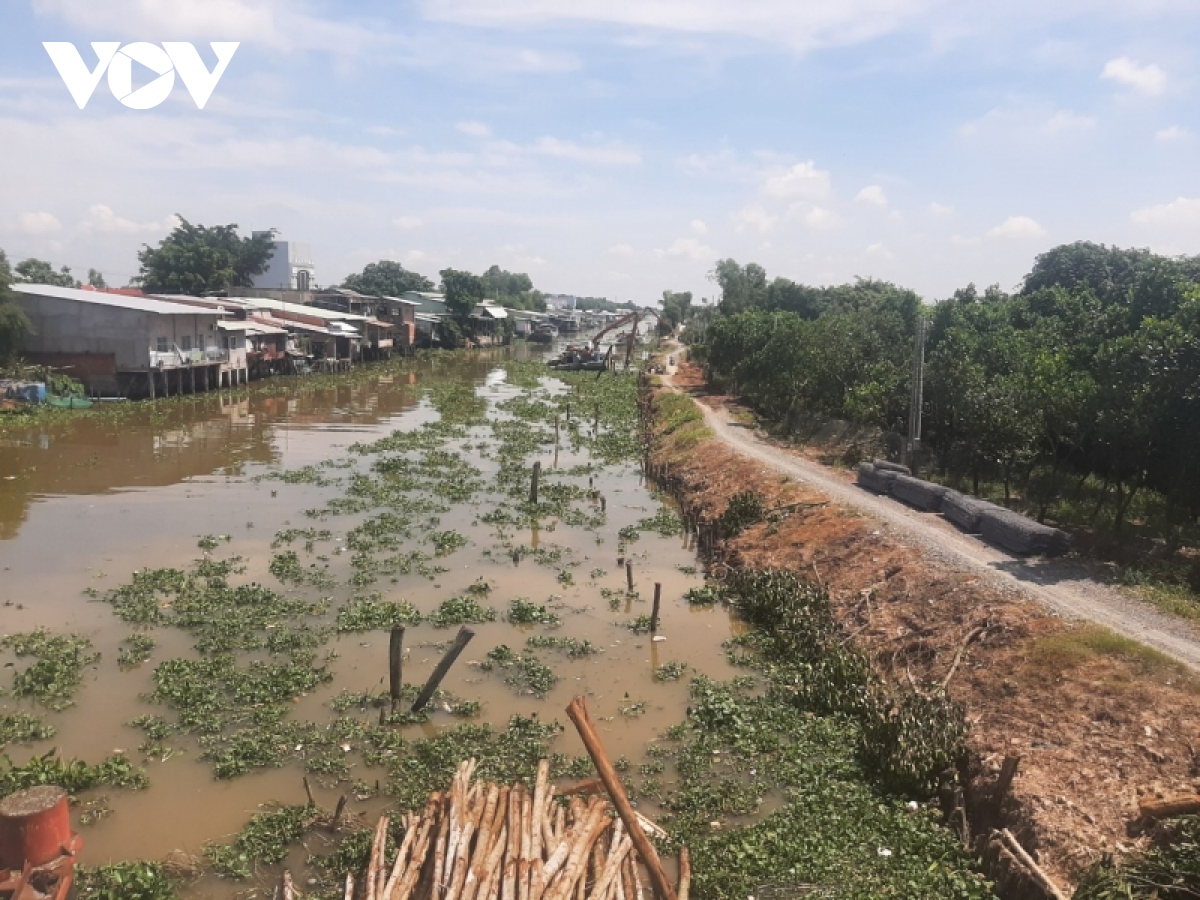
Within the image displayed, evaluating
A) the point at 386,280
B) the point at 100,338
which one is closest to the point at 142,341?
the point at 100,338

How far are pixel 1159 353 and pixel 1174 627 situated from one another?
5.60 m

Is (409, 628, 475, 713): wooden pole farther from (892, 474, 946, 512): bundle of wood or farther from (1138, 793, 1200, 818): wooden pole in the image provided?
(892, 474, 946, 512): bundle of wood

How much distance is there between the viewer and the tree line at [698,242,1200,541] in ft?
53.0

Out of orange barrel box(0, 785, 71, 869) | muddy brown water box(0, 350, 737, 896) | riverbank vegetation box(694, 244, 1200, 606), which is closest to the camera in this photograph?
orange barrel box(0, 785, 71, 869)

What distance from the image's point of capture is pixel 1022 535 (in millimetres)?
16531

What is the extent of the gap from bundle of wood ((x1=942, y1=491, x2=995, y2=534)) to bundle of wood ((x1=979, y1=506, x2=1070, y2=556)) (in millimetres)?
633

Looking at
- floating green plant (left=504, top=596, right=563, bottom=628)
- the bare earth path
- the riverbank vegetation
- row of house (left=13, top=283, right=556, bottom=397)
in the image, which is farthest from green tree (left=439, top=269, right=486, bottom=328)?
floating green plant (left=504, top=596, right=563, bottom=628)

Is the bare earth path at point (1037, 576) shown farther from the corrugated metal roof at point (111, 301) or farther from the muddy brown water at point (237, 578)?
the corrugated metal roof at point (111, 301)

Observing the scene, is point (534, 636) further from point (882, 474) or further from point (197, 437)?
point (197, 437)

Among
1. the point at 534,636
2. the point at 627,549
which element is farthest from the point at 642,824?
the point at 627,549

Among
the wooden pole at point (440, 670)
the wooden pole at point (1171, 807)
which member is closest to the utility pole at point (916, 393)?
the wooden pole at point (1171, 807)

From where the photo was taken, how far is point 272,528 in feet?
72.6

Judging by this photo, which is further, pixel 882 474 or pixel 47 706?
pixel 882 474

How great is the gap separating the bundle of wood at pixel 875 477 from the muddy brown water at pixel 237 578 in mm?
5459
